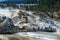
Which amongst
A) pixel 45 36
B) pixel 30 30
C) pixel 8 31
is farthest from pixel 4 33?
pixel 45 36

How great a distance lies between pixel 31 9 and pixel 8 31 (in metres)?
0.95

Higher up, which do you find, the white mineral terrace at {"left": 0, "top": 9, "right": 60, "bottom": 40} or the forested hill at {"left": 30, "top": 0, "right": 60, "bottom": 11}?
the forested hill at {"left": 30, "top": 0, "right": 60, "bottom": 11}

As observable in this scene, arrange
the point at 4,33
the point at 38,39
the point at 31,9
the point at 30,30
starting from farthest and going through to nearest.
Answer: the point at 31,9
the point at 30,30
the point at 4,33
the point at 38,39

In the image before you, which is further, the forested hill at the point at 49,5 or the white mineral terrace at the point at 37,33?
the forested hill at the point at 49,5

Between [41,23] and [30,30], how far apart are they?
1.21ft

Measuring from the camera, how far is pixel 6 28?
133 inches

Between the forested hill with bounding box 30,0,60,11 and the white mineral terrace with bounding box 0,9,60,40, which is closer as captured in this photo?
the white mineral terrace with bounding box 0,9,60,40

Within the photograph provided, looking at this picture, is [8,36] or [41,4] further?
[41,4]

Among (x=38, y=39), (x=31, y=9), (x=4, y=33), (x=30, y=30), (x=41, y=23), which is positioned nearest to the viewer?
(x=38, y=39)

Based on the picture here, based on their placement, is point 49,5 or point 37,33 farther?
point 49,5

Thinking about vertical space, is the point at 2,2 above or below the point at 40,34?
above

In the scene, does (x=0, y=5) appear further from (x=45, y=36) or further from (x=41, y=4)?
(x=45, y=36)

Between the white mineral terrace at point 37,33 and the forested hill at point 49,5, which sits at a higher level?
the forested hill at point 49,5

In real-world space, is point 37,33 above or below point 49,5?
below
